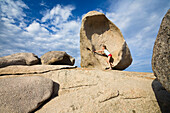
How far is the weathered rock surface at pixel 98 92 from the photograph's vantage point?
2385 millimetres

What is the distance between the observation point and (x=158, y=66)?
1.99 m

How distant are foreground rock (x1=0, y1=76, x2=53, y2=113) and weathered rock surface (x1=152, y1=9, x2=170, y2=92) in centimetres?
243

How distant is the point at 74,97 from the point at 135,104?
1.44m

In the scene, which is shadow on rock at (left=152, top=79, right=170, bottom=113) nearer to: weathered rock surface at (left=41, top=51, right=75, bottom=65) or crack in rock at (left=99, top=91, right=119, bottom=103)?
crack in rock at (left=99, top=91, right=119, bottom=103)

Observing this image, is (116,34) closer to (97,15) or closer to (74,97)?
(97,15)

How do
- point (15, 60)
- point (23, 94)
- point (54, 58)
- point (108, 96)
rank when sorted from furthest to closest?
point (54, 58)
point (15, 60)
point (108, 96)
point (23, 94)

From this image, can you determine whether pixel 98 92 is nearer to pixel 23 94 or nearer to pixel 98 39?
pixel 23 94

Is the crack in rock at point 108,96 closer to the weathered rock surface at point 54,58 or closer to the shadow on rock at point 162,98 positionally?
the shadow on rock at point 162,98

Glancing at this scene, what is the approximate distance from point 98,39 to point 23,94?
455cm

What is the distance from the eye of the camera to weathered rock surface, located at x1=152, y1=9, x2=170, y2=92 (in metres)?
1.81

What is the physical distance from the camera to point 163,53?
6.16 ft

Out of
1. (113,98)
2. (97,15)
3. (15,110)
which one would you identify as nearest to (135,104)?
(113,98)

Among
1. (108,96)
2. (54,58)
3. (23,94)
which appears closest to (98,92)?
(108,96)

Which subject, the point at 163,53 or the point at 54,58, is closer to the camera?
the point at 163,53
